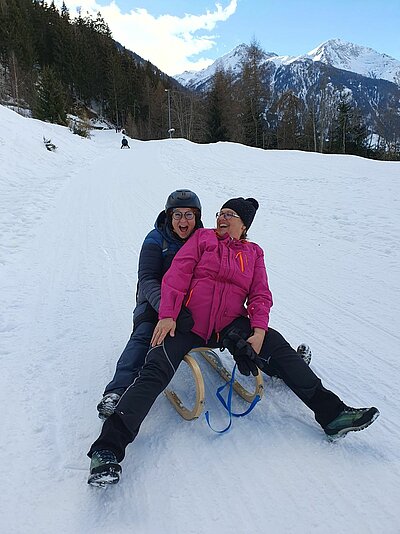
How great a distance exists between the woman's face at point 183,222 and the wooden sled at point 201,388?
90 cm

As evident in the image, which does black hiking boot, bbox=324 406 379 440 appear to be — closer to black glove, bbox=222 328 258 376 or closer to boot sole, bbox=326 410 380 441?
boot sole, bbox=326 410 380 441

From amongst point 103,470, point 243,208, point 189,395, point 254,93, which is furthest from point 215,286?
point 254,93

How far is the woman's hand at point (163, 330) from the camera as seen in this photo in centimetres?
229

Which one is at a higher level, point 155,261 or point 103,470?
point 155,261

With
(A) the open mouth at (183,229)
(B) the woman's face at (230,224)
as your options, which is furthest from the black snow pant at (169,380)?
(A) the open mouth at (183,229)

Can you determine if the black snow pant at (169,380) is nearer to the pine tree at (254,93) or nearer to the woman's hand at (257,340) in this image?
the woman's hand at (257,340)

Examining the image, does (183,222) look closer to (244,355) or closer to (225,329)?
(225,329)

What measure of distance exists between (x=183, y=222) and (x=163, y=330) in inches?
35.7

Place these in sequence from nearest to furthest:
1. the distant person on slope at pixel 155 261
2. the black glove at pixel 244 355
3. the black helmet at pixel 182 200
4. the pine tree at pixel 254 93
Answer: the black glove at pixel 244 355
the distant person on slope at pixel 155 261
the black helmet at pixel 182 200
the pine tree at pixel 254 93

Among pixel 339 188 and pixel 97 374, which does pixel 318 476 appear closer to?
pixel 97 374

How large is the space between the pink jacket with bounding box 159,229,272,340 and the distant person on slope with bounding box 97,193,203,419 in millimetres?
117

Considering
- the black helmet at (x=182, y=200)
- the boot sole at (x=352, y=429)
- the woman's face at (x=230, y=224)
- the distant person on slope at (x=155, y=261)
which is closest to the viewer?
the boot sole at (x=352, y=429)

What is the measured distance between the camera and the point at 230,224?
8.54ft

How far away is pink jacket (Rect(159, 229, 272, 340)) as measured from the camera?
2383mm
